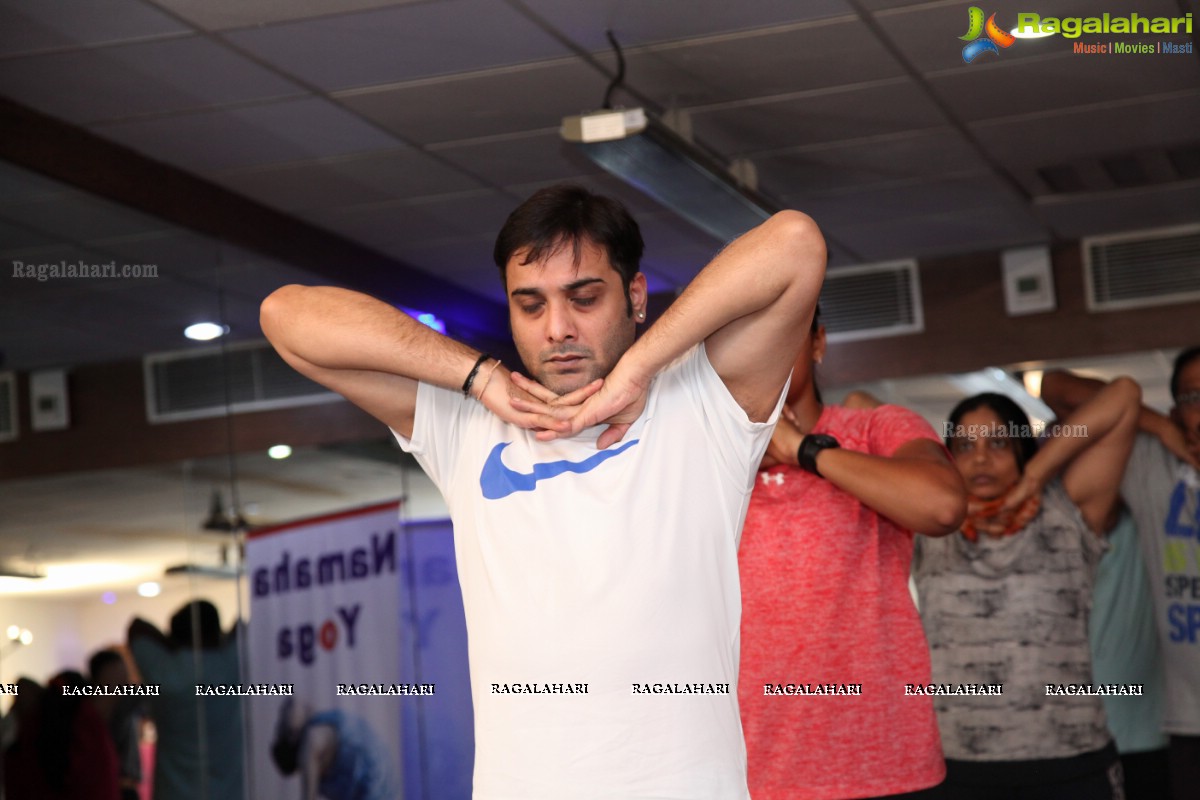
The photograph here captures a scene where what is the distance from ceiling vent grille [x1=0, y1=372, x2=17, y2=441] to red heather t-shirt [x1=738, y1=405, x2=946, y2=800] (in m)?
2.21

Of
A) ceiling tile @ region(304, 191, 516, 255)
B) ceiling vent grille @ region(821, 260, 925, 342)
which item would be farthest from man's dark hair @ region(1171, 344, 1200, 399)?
ceiling tile @ region(304, 191, 516, 255)

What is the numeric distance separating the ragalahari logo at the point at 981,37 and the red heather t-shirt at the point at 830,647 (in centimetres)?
140

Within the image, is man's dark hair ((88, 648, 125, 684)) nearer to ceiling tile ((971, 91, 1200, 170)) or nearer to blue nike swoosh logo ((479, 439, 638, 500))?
blue nike swoosh logo ((479, 439, 638, 500))

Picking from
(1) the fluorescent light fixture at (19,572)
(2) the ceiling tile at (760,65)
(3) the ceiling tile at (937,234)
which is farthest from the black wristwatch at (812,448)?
(3) the ceiling tile at (937,234)

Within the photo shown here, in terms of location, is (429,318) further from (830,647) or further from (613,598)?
(613,598)

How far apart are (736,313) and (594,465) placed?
263 mm

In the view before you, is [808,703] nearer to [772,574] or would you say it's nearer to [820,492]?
[772,574]

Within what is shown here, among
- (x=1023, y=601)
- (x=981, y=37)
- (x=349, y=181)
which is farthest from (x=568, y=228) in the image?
(x=349, y=181)

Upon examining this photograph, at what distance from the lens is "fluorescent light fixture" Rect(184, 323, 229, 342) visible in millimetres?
4500

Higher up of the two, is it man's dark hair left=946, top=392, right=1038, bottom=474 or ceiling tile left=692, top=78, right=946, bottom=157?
ceiling tile left=692, top=78, right=946, bottom=157

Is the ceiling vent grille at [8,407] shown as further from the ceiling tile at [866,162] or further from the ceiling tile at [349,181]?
the ceiling tile at [866,162]

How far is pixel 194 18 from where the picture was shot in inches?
119

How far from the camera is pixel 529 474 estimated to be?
169cm

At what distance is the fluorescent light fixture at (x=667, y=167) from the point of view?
10.6ft
